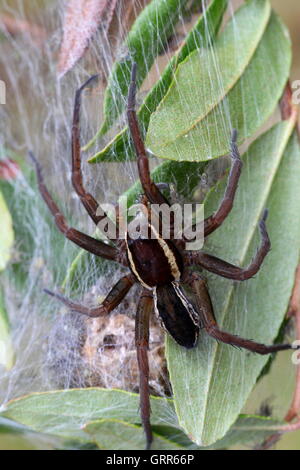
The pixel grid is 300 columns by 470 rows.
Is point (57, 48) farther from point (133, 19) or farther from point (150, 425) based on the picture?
point (150, 425)

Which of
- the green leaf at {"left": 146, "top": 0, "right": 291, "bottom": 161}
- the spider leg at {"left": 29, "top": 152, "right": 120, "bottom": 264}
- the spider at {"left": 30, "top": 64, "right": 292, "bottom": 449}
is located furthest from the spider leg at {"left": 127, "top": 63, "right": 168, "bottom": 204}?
the spider leg at {"left": 29, "top": 152, "right": 120, "bottom": 264}

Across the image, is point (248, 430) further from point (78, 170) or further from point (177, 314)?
point (78, 170)

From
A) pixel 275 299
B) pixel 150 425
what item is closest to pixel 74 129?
pixel 275 299

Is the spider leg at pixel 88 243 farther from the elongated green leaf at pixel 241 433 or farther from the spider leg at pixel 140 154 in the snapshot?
the elongated green leaf at pixel 241 433

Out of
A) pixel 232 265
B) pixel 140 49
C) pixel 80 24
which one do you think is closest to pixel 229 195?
pixel 232 265

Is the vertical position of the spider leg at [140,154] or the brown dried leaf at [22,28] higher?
the brown dried leaf at [22,28]

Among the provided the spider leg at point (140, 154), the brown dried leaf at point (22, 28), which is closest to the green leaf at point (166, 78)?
the spider leg at point (140, 154)
